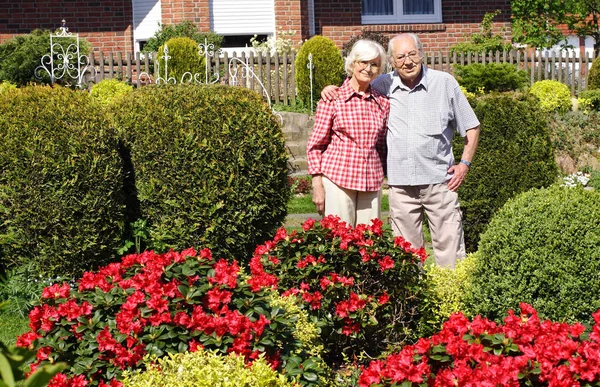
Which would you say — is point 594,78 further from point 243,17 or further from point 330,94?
point 330,94

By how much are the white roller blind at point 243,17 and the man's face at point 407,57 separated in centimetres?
1455

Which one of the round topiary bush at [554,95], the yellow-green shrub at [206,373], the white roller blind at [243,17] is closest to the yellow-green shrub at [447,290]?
the yellow-green shrub at [206,373]

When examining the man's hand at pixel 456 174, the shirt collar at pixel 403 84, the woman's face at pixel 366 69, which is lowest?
the man's hand at pixel 456 174

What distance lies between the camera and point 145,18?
19312mm

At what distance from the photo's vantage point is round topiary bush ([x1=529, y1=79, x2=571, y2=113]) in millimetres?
15086

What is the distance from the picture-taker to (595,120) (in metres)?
14.3

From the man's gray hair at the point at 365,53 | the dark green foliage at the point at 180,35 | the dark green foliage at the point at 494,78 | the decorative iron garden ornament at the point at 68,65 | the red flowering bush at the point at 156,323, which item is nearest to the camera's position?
the red flowering bush at the point at 156,323

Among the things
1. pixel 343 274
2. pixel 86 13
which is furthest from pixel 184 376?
pixel 86 13

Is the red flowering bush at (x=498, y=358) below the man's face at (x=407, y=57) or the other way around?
below

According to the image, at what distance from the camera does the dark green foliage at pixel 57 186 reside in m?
5.85

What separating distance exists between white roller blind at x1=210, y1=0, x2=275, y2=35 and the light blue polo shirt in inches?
571

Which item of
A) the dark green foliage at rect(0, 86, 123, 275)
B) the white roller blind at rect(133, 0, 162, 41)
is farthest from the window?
the dark green foliage at rect(0, 86, 123, 275)

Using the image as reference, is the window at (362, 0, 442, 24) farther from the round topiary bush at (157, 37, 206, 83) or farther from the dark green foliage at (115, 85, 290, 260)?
the dark green foliage at (115, 85, 290, 260)

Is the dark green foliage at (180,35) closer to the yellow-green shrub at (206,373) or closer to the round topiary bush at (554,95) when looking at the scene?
the round topiary bush at (554,95)
